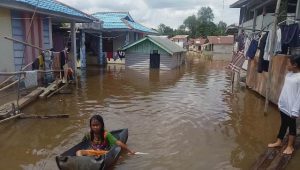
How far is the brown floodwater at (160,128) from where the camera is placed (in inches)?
282

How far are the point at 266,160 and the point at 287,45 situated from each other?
6.06 meters

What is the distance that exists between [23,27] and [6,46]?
1.38 metres

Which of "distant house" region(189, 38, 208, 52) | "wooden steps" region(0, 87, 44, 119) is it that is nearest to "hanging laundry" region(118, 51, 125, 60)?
"wooden steps" region(0, 87, 44, 119)

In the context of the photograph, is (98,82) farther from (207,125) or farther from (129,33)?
(129,33)

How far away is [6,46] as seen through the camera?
14.0 meters

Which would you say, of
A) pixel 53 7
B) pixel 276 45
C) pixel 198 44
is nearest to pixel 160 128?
pixel 276 45

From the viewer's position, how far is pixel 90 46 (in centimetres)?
3017

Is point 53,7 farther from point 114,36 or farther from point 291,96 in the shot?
point 114,36

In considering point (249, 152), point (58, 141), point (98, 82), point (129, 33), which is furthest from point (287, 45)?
point (129, 33)

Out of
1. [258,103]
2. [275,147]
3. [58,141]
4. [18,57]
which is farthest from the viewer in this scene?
[18,57]

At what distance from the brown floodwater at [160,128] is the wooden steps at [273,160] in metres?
0.19

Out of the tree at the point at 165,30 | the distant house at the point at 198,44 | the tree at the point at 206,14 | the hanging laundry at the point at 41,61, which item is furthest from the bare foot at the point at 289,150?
the tree at the point at 206,14

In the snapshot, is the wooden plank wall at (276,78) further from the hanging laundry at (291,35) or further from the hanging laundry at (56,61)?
the hanging laundry at (56,61)

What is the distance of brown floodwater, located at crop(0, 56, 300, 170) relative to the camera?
7152 mm
